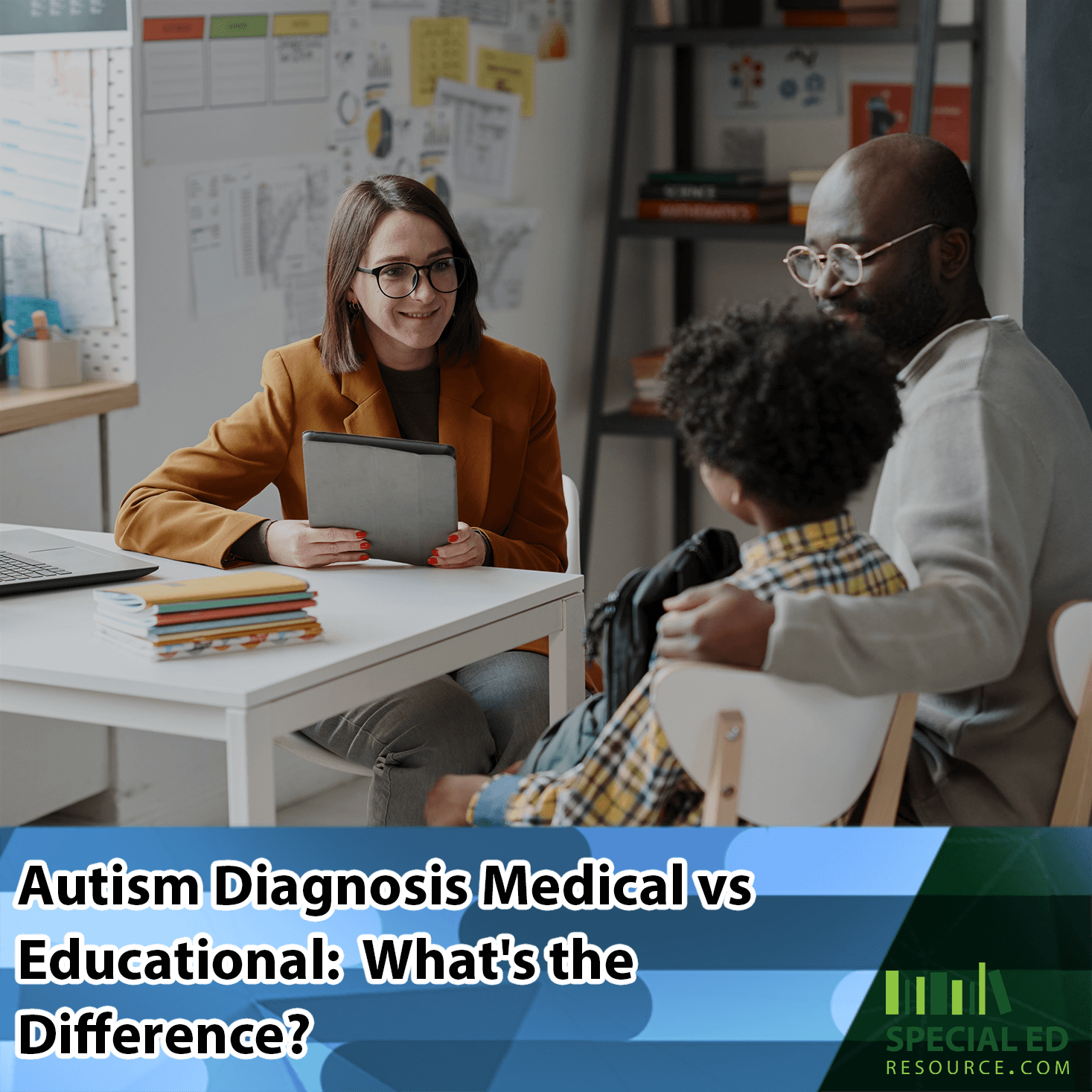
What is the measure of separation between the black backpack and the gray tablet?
50 cm

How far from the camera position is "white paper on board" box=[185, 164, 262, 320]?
2846mm

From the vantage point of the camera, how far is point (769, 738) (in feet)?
4.03

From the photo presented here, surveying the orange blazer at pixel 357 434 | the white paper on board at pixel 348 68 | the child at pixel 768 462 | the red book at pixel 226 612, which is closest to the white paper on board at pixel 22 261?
the white paper on board at pixel 348 68

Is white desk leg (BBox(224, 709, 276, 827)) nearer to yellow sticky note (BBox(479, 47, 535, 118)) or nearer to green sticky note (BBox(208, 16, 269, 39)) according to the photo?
green sticky note (BBox(208, 16, 269, 39))

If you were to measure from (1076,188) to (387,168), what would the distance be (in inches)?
63.5

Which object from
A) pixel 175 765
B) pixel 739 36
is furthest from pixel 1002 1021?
pixel 739 36

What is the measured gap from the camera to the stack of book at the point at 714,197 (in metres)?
3.94

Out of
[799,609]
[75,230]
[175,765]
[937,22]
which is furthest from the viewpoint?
[937,22]

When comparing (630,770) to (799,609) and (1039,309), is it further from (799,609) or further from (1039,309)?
(1039,309)

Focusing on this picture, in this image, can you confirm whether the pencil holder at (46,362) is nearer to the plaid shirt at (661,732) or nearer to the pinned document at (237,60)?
the pinned document at (237,60)

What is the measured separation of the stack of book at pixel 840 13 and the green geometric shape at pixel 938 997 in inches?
122

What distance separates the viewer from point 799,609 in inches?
48.3

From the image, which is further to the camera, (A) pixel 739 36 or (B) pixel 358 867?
(A) pixel 739 36

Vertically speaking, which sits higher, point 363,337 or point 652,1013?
point 363,337
